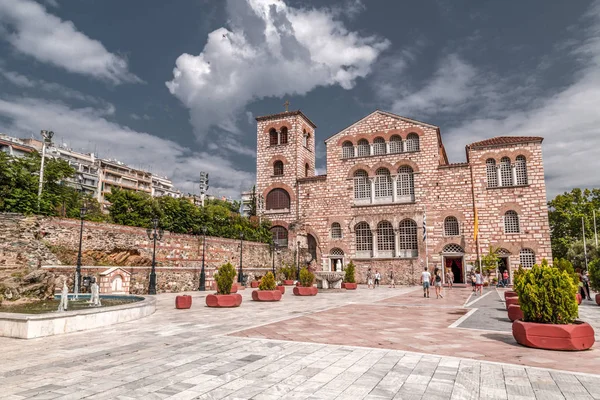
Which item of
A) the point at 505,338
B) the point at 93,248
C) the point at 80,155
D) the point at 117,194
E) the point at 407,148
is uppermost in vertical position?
the point at 80,155

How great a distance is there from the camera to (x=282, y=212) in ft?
118

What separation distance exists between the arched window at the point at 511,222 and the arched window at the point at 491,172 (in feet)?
7.96

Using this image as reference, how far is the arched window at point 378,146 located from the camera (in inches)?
1344

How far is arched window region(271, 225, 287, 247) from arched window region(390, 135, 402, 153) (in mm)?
11920

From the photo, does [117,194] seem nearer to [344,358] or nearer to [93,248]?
[93,248]

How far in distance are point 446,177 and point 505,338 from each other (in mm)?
25188

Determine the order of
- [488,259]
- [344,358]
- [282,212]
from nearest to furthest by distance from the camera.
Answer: [344,358] → [488,259] → [282,212]

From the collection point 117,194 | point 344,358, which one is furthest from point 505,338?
point 117,194

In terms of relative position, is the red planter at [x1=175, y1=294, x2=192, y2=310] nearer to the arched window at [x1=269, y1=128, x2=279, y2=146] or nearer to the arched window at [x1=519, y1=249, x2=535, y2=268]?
the arched window at [x1=519, y1=249, x2=535, y2=268]

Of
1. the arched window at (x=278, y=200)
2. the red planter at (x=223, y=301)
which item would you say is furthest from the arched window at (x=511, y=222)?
the red planter at (x=223, y=301)

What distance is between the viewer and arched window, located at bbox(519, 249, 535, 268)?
28797 mm

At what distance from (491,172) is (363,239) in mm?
11456

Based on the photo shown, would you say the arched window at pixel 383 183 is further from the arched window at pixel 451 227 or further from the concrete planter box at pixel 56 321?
the concrete planter box at pixel 56 321

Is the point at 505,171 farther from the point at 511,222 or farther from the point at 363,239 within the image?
the point at 363,239
